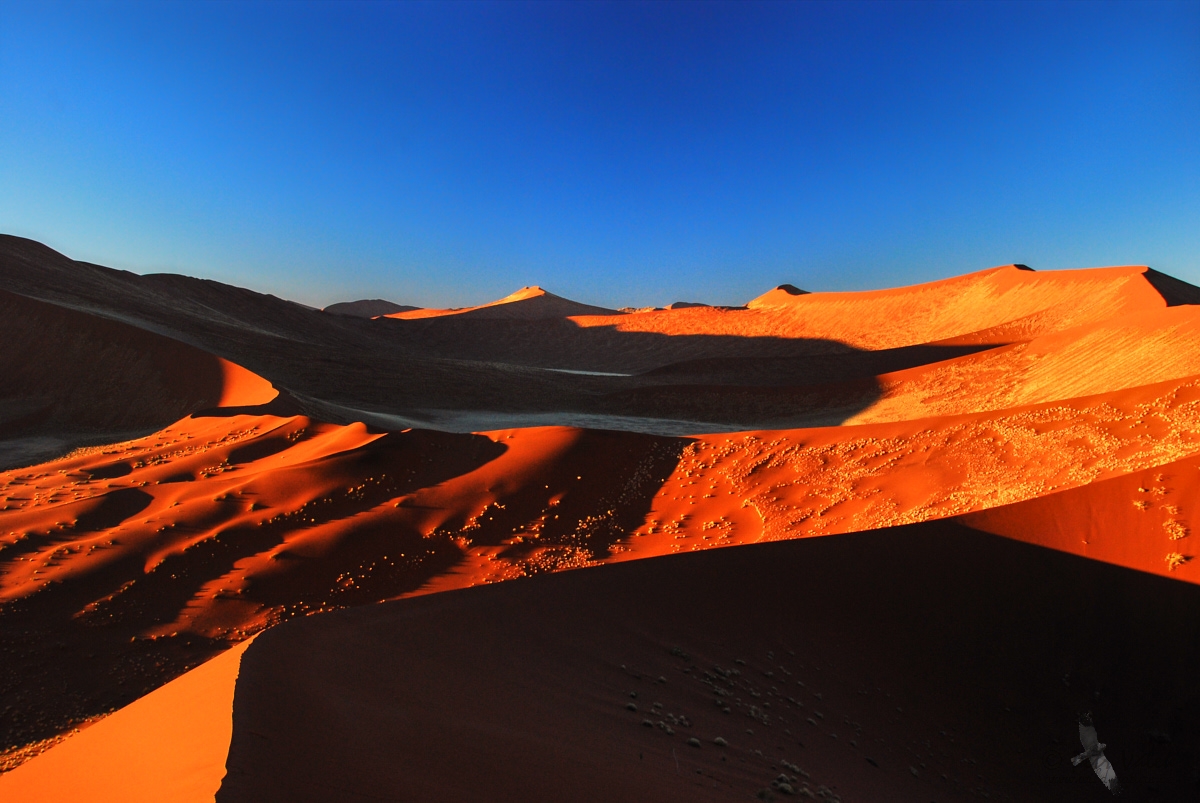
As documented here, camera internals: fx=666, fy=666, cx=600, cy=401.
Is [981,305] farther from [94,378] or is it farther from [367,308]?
[367,308]

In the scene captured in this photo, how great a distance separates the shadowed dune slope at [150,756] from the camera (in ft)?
7.34

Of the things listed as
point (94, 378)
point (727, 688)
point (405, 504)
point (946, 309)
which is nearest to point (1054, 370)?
point (405, 504)

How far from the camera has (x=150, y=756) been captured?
2555 millimetres

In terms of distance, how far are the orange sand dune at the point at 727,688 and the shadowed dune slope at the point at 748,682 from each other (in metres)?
0.02

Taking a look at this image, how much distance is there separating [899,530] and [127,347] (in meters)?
20.3

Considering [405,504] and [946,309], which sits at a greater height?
[946,309]

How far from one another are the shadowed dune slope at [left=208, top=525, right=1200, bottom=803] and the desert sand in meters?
0.02

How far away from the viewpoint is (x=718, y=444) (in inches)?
488

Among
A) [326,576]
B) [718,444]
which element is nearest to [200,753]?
[326,576]

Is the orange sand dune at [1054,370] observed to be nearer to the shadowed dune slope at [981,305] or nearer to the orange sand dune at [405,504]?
the shadowed dune slope at [981,305]

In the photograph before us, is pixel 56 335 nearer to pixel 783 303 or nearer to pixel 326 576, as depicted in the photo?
pixel 326 576

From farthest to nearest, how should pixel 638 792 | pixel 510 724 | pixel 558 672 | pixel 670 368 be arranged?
pixel 670 368, pixel 558 672, pixel 510 724, pixel 638 792

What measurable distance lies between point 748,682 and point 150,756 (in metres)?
3.58

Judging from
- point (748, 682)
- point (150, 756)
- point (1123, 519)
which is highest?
point (1123, 519)
